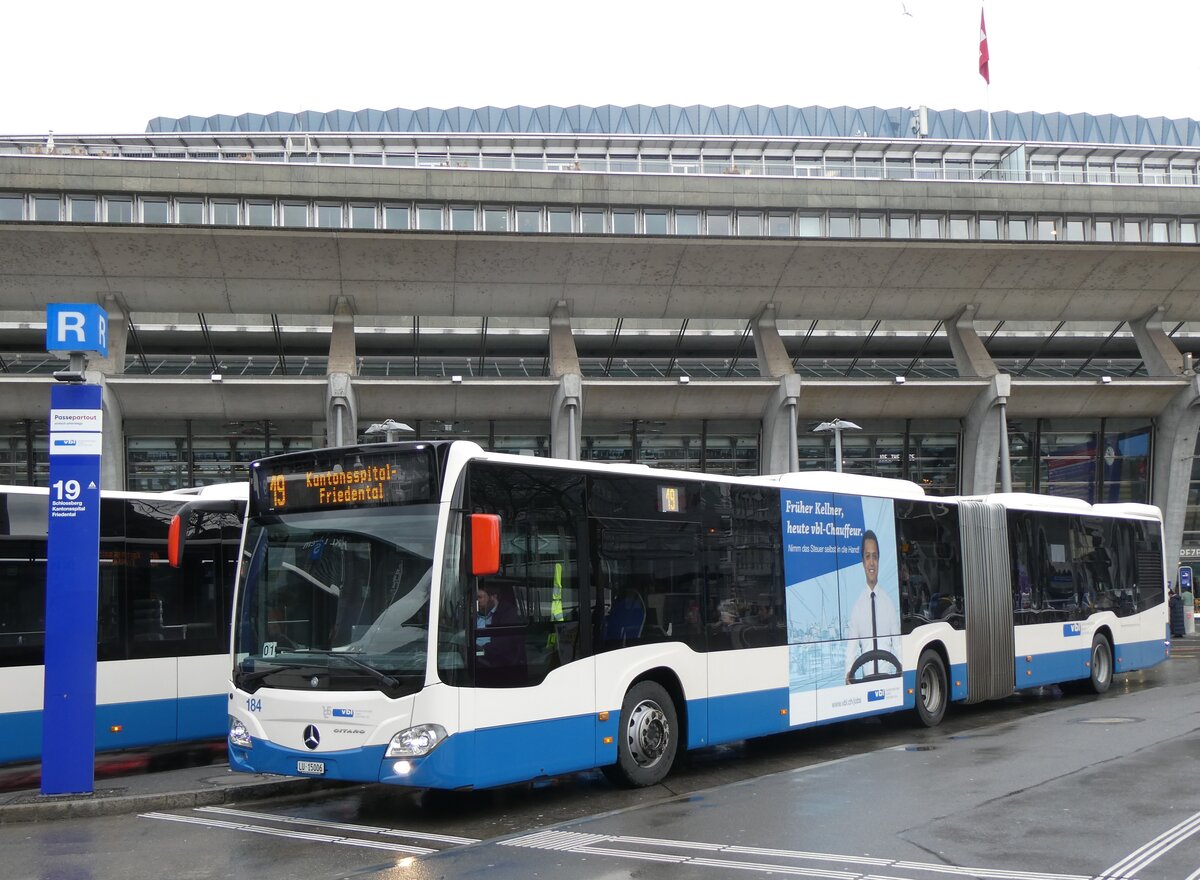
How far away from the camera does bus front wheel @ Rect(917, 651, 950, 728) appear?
14834 millimetres

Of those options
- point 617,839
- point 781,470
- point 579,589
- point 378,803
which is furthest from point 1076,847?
point 781,470

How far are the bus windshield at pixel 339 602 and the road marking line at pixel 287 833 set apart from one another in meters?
1.11

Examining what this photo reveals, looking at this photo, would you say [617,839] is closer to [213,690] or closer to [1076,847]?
[1076,847]

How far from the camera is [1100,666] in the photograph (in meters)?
18.8

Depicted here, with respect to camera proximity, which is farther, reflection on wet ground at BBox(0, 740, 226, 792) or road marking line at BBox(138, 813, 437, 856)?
reflection on wet ground at BBox(0, 740, 226, 792)

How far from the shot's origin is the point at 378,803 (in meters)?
10.5

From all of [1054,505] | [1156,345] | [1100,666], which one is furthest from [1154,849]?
[1156,345]

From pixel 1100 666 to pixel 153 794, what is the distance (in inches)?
589

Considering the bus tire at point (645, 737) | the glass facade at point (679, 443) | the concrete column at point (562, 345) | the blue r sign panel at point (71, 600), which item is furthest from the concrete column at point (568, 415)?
the blue r sign panel at point (71, 600)

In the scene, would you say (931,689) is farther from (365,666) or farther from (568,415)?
(568,415)

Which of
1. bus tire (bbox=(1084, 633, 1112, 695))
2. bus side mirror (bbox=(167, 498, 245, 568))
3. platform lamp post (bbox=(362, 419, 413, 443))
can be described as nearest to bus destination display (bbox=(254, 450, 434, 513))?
platform lamp post (bbox=(362, 419, 413, 443))

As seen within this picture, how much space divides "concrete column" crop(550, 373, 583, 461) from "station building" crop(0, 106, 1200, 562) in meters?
0.10

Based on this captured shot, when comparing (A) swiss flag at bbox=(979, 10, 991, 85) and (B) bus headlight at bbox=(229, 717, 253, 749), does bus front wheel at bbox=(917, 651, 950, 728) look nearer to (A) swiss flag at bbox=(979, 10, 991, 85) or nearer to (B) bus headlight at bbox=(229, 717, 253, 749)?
(B) bus headlight at bbox=(229, 717, 253, 749)

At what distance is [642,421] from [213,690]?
22.0 m
